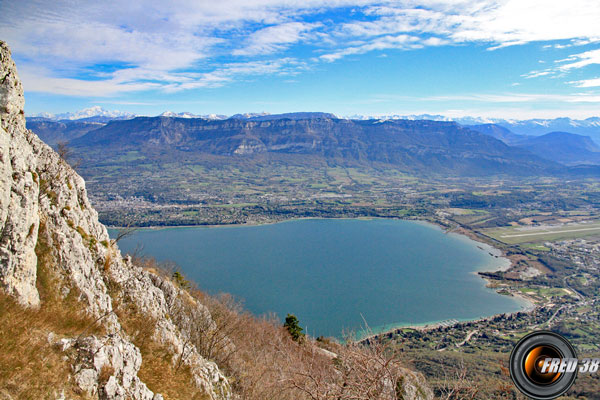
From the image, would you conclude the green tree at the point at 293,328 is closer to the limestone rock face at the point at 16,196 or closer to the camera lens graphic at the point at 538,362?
the limestone rock face at the point at 16,196

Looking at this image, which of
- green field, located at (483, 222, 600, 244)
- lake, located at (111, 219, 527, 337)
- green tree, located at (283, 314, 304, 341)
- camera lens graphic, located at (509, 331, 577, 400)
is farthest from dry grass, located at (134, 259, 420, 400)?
green field, located at (483, 222, 600, 244)

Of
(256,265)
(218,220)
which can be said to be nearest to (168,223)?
(218,220)

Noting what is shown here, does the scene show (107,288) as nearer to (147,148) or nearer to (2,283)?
(2,283)

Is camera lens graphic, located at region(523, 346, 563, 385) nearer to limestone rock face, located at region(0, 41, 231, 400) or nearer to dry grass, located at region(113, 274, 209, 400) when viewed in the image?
limestone rock face, located at region(0, 41, 231, 400)

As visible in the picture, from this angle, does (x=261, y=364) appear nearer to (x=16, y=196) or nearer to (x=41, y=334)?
(x=41, y=334)

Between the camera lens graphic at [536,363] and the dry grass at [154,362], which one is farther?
the dry grass at [154,362]

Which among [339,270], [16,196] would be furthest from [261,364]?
[339,270]

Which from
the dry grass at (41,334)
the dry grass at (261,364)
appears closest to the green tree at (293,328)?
the dry grass at (261,364)
